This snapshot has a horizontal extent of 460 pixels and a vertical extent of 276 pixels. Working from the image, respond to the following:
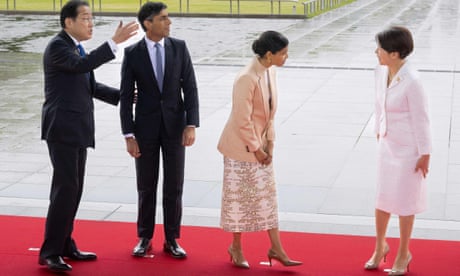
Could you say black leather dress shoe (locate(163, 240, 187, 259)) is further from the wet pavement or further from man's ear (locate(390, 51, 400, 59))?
man's ear (locate(390, 51, 400, 59))

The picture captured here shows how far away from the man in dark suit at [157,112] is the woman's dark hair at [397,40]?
1.35 meters

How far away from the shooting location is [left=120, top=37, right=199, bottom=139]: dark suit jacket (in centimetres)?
619

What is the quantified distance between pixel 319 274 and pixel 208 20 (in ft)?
92.7

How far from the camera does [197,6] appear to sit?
131 feet

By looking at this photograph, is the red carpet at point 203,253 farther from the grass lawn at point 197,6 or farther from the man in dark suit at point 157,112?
the grass lawn at point 197,6

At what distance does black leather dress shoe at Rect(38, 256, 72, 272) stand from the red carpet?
0.18ft

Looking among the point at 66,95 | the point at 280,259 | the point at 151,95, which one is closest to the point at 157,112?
the point at 151,95

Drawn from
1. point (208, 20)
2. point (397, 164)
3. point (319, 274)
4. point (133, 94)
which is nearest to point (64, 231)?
point (133, 94)

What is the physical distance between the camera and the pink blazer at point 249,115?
5859 mm

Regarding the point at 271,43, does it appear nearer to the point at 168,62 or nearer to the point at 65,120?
the point at 168,62

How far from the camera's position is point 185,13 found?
3550 centimetres

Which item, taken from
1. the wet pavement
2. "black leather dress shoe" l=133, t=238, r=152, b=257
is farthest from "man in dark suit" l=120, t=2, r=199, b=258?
the wet pavement

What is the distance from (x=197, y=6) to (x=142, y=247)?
3413cm

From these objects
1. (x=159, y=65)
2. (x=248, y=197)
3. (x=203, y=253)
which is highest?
(x=159, y=65)
